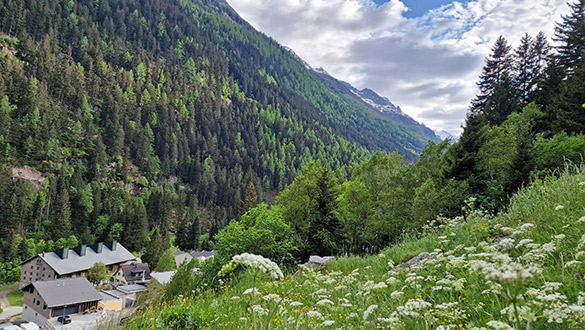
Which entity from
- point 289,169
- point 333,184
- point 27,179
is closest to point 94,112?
point 27,179

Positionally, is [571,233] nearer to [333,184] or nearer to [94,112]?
[333,184]

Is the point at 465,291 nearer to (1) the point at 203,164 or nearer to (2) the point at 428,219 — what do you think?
(2) the point at 428,219

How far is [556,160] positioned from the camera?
71.6ft

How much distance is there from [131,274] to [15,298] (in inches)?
778

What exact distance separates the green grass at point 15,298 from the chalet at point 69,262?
2.77 meters

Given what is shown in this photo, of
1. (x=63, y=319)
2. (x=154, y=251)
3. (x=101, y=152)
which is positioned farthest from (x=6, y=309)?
(x=101, y=152)

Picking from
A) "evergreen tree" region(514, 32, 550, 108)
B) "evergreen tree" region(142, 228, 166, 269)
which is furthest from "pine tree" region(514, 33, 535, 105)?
"evergreen tree" region(142, 228, 166, 269)

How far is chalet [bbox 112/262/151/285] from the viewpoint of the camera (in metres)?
67.2

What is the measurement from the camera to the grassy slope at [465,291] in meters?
3.28

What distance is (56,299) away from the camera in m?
42.8

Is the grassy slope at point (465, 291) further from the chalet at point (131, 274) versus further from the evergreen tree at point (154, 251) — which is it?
the evergreen tree at point (154, 251)

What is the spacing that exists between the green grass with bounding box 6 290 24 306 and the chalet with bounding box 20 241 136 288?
9.10ft

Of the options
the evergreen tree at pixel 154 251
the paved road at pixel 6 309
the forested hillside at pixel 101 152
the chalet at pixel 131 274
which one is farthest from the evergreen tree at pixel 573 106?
the evergreen tree at pixel 154 251

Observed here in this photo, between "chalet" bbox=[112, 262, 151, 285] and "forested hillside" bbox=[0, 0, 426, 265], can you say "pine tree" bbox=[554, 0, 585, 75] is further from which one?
"chalet" bbox=[112, 262, 151, 285]
